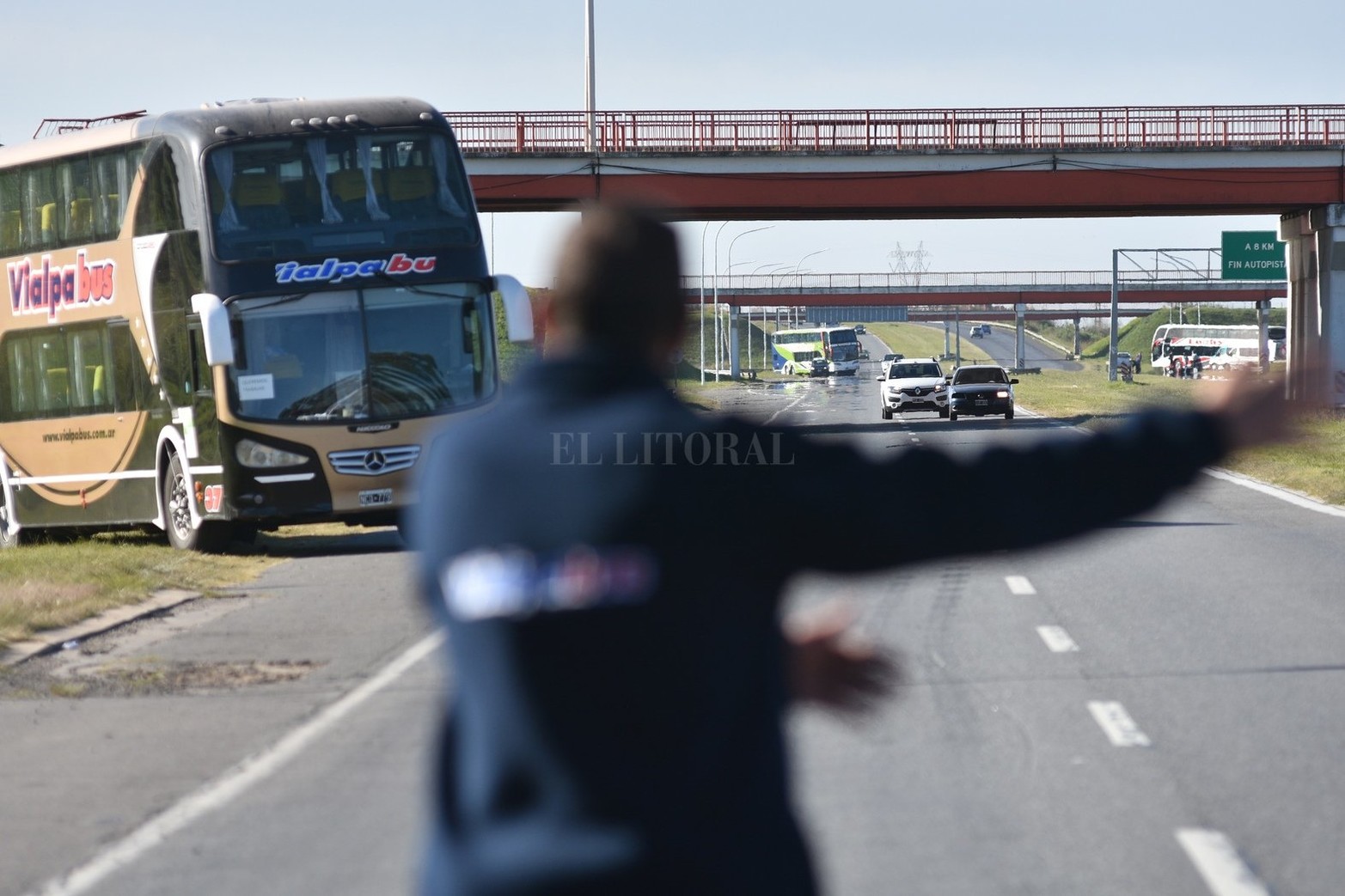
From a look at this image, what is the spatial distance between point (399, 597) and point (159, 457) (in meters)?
5.97

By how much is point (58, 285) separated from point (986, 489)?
19.9m

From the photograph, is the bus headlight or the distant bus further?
the distant bus

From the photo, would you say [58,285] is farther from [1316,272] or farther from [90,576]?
[1316,272]

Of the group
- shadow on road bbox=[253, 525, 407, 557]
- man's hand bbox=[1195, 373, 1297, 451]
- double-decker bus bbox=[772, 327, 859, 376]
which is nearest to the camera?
man's hand bbox=[1195, 373, 1297, 451]

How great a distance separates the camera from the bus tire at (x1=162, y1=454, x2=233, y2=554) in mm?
19234

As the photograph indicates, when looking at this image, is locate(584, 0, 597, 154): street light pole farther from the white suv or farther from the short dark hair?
the short dark hair

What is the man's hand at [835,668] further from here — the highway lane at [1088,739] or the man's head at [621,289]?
the man's head at [621,289]

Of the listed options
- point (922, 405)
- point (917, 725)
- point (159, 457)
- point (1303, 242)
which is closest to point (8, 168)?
point (159, 457)

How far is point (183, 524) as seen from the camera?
19422mm

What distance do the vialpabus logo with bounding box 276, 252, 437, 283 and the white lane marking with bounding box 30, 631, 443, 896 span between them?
8.38 metres

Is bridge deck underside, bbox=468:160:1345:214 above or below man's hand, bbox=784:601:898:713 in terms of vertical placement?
above

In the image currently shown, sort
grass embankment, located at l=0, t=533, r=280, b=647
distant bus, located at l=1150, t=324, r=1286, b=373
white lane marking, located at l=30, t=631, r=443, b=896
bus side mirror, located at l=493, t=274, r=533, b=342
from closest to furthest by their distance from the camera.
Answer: white lane marking, located at l=30, t=631, r=443, b=896, grass embankment, located at l=0, t=533, r=280, b=647, bus side mirror, located at l=493, t=274, r=533, b=342, distant bus, located at l=1150, t=324, r=1286, b=373

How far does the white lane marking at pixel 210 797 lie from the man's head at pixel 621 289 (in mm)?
2496

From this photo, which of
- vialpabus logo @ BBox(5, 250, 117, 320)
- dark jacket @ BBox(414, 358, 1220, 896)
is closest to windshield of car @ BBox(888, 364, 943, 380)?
Answer: vialpabus logo @ BBox(5, 250, 117, 320)
